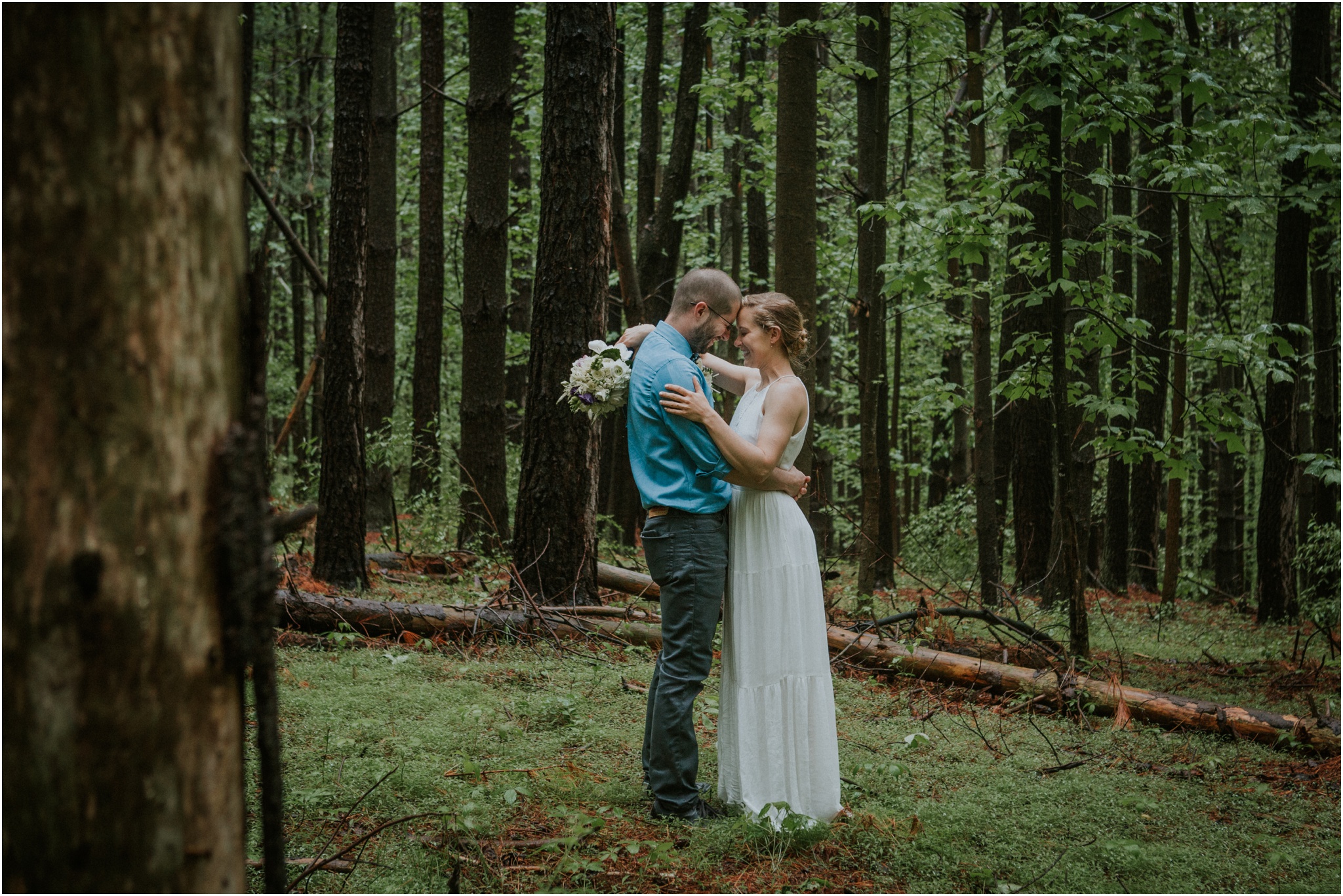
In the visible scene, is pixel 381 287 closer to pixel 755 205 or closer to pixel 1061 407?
pixel 755 205

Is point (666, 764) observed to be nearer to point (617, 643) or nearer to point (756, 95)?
point (617, 643)

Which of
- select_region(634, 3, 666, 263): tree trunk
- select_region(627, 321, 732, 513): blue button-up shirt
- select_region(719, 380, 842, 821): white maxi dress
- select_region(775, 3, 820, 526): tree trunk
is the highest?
select_region(634, 3, 666, 263): tree trunk

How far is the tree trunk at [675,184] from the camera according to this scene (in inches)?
465

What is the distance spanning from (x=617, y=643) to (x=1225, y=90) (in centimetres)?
612

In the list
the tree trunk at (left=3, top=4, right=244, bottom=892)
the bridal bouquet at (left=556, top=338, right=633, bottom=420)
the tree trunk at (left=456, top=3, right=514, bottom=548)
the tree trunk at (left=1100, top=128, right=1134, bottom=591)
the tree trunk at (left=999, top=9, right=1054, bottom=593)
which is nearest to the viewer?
the tree trunk at (left=3, top=4, right=244, bottom=892)

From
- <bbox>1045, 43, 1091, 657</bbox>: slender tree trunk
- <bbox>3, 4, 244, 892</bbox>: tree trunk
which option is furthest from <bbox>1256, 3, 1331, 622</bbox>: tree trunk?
<bbox>3, 4, 244, 892</bbox>: tree trunk

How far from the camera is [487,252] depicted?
9781mm

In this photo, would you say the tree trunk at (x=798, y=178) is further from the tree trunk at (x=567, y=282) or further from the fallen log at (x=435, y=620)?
the fallen log at (x=435, y=620)

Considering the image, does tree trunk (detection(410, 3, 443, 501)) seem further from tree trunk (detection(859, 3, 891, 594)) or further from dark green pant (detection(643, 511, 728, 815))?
dark green pant (detection(643, 511, 728, 815))

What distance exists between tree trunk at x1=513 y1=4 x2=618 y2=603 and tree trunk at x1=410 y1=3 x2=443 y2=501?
5.19m

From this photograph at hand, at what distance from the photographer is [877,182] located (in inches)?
339

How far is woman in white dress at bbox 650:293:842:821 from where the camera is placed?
3.89 meters

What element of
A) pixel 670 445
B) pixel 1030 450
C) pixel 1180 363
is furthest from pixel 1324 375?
pixel 670 445

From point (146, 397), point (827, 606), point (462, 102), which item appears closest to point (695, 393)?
point (146, 397)
